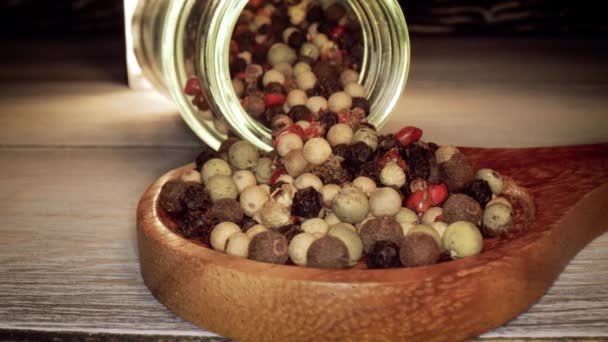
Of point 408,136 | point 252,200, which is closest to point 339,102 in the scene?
point 408,136

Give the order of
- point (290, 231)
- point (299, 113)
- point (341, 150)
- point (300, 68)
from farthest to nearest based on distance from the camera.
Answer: point (300, 68) → point (299, 113) → point (341, 150) → point (290, 231)

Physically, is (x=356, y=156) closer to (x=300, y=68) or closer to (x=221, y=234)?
(x=221, y=234)

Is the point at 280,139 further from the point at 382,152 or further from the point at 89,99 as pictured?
the point at 89,99

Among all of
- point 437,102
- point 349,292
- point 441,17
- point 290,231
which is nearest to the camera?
point 349,292

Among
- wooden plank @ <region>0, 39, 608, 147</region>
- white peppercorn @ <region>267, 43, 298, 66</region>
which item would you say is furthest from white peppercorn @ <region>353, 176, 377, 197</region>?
wooden plank @ <region>0, 39, 608, 147</region>

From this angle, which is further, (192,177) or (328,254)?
(192,177)

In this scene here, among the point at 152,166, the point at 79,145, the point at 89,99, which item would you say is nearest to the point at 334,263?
the point at 152,166

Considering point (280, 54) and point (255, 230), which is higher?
point (280, 54)
